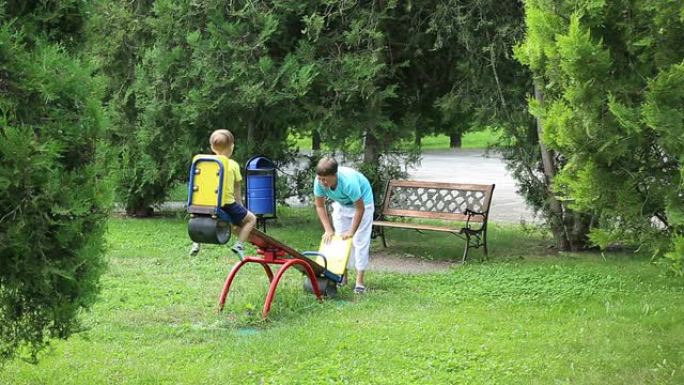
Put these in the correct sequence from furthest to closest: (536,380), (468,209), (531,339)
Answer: (468,209)
(531,339)
(536,380)

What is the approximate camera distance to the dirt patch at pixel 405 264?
9633mm

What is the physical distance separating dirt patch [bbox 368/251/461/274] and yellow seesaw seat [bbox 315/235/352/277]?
5.29 ft

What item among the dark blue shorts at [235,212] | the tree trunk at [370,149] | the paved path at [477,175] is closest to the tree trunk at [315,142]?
the tree trunk at [370,149]

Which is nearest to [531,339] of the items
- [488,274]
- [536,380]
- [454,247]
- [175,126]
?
[536,380]

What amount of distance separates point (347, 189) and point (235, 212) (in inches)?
55.9

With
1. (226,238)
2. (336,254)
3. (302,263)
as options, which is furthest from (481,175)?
(226,238)

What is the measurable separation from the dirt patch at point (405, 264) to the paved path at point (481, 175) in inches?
91.1

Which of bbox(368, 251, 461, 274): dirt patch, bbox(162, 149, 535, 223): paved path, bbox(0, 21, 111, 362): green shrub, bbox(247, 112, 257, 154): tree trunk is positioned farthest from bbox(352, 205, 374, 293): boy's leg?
bbox(247, 112, 257, 154): tree trunk

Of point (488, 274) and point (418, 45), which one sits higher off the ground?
point (418, 45)

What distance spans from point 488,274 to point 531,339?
2.73 meters

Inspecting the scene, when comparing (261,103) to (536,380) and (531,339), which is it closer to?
(531,339)

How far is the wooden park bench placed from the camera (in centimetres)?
1041

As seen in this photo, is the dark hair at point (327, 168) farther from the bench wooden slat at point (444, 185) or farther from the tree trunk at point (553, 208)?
the tree trunk at point (553, 208)

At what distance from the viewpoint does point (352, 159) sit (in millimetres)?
12344
